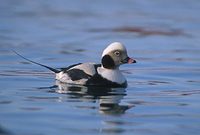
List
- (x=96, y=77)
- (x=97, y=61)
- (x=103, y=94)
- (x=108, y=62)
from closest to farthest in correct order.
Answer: (x=103, y=94) → (x=96, y=77) → (x=108, y=62) → (x=97, y=61)

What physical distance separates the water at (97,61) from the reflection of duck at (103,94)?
0.01m

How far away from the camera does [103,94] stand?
12.9 metres

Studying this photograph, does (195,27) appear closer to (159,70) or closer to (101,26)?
(101,26)

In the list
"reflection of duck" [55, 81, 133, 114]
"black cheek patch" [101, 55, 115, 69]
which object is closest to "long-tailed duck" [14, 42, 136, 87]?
"black cheek patch" [101, 55, 115, 69]

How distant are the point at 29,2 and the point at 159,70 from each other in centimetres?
1793

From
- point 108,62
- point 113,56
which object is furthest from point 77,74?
point 113,56

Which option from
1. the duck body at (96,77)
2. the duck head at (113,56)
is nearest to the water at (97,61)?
the duck body at (96,77)

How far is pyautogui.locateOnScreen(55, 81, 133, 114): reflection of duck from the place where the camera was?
11457 mm

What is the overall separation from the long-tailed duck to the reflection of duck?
0.12m

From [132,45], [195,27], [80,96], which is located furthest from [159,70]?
[195,27]

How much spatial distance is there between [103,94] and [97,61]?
4.53m

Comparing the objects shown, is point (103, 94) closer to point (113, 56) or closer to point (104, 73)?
point (104, 73)

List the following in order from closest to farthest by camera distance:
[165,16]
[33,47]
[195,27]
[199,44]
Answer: [33,47] < [199,44] < [195,27] < [165,16]

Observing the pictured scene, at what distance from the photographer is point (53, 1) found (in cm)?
3353
